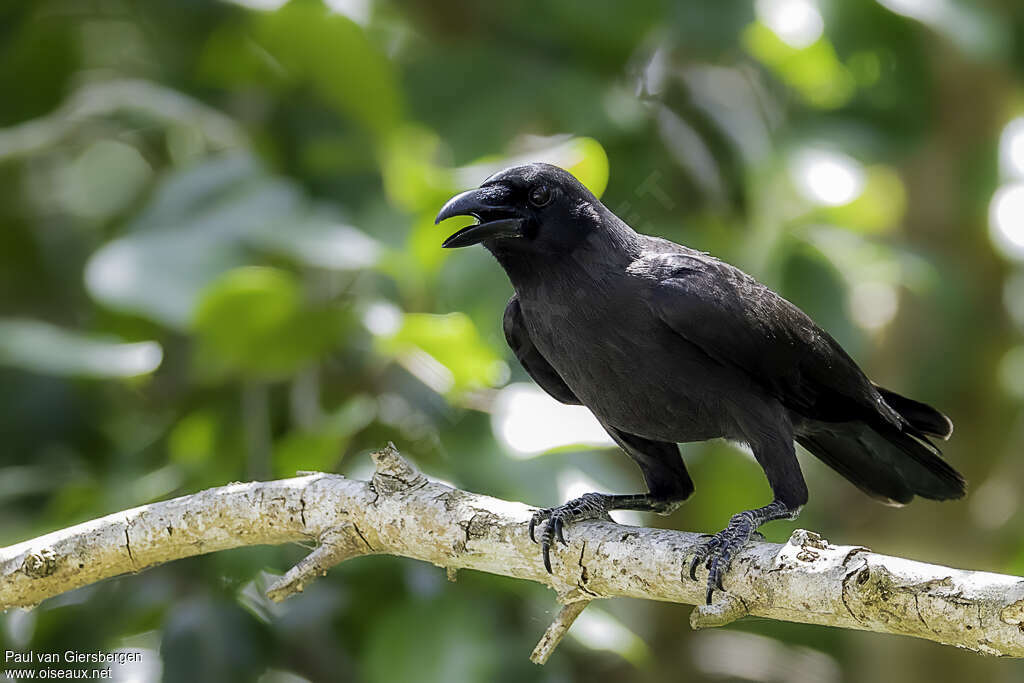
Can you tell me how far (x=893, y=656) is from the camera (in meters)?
5.57

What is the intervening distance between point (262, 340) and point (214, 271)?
1.04ft

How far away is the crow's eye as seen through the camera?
3053 mm

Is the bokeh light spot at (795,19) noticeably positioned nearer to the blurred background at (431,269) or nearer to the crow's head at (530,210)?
the blurred background at (431,269)

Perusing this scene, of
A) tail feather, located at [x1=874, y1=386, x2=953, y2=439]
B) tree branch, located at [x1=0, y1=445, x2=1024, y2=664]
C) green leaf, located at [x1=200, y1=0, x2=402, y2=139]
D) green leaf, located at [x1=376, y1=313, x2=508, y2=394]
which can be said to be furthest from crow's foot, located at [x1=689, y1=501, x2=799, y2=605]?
green leaf, located at [x1=200, y1=0, x2=402, y2=139]

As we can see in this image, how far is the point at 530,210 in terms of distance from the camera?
3057mm

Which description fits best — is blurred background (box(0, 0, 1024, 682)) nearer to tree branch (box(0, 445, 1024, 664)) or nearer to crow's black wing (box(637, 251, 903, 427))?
crow's black wing (box(637, 251, 903, 427))

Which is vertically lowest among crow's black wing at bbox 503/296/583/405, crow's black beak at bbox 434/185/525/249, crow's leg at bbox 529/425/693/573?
crow's leg at bbox 529/425/693/573

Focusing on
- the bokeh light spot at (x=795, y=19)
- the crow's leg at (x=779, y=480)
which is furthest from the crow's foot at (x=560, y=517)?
the bokeh light spot at (x=795, y=19)

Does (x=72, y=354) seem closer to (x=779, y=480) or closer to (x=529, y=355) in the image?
(x=529, y=355)

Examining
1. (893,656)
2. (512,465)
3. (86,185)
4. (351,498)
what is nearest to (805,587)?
(351,498)

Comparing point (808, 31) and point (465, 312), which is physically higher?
point (808, 31)

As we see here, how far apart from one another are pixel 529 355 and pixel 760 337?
2.18ft

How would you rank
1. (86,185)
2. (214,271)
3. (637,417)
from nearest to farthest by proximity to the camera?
1. (637,417)
2. (214,271)
3. (86,185)

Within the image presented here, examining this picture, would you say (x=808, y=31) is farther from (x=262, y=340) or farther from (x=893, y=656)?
(x=893, y=656)
